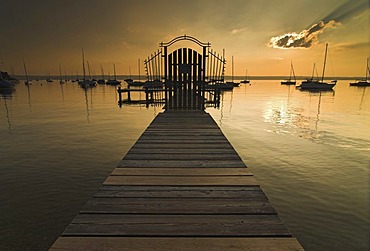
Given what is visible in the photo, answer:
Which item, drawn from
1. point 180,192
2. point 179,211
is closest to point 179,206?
point 179,211

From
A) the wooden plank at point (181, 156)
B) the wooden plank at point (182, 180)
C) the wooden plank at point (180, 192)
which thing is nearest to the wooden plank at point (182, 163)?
the wooden plank at point (181, 156)

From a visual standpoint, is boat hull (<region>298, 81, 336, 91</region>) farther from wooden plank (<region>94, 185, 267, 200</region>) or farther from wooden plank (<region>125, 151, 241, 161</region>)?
wooden plank (<region>94, 185, 267, 200</region>)

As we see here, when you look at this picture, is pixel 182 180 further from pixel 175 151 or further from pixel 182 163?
pixel 175 151

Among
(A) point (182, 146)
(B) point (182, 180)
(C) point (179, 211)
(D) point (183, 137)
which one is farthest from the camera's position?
(D) point (183, 137)

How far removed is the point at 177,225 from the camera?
2846 mm

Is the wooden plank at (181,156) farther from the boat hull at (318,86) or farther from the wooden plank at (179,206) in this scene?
the boat hull at (318,86)

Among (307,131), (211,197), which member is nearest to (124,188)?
(211,197)

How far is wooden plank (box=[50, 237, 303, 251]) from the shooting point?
245 cm

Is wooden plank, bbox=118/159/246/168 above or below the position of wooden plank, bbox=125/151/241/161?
below

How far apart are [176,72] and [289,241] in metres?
11.9

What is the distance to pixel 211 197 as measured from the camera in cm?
360

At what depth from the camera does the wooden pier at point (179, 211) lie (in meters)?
2.54

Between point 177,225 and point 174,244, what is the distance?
345 mm

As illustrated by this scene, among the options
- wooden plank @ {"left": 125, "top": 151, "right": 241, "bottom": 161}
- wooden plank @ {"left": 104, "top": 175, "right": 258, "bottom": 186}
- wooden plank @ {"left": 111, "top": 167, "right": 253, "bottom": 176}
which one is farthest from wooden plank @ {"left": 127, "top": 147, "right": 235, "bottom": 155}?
wooden plank @ {"left": 104, "top": 175, "right": 258, "bottom": 186}
